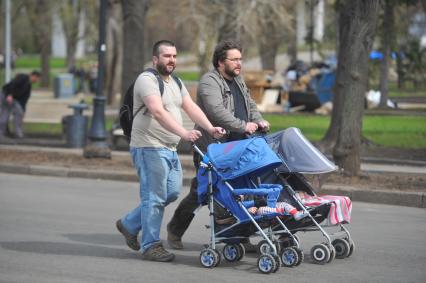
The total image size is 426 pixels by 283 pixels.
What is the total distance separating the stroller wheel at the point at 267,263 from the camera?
320 inches

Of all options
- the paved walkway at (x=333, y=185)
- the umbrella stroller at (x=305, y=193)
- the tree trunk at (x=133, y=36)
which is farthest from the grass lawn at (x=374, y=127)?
the umbrella stroller at (x=305, y=193)

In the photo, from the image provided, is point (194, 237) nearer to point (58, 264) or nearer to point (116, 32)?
point (58, 264)

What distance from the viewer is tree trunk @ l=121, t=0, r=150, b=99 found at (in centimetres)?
2181

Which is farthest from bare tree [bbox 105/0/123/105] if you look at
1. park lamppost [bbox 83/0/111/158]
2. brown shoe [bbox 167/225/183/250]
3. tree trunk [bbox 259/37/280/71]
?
brown shoe [bbox 167/225/183/250]

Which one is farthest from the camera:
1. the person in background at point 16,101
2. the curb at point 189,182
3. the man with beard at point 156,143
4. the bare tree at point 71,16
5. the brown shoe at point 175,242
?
the bare tree at point 71,16

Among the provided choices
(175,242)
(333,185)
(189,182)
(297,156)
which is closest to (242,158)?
(297,156)

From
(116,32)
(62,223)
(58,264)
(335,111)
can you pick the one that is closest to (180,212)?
(58,264)

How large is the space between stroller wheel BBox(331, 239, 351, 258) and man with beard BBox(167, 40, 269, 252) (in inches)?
30.9

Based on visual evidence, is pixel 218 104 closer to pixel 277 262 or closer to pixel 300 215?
pixel 300 215

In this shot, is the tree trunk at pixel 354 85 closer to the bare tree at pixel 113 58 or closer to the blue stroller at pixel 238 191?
the blue stroller at pixel 238 191

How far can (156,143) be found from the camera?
8617 millimetres

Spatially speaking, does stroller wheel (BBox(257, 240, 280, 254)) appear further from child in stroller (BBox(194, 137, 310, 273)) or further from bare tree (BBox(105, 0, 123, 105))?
bare tree (BBox(105, 0, 123, 105))

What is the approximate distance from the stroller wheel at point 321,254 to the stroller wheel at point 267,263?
62 cm

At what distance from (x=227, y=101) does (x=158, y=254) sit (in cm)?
148
